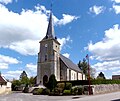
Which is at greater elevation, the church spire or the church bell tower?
the church spire

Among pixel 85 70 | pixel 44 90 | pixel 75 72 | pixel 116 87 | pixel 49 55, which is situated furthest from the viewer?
pixel 85 70

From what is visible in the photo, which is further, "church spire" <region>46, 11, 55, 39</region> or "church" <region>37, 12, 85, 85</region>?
"church spire" <region>46, 11, 55, 39</region>

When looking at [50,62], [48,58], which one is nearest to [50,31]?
[48,58]

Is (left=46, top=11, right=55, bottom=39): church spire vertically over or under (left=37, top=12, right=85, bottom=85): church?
over

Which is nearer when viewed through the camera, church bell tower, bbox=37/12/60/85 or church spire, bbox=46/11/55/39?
church bell tower, bbox=37/12/60/85

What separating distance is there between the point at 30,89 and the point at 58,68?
12.7 metres

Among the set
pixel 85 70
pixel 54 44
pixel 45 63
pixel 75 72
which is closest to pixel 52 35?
pixel 54 44

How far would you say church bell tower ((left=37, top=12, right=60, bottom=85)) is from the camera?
A: 54.7 metres

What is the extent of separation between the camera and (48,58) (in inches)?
2181

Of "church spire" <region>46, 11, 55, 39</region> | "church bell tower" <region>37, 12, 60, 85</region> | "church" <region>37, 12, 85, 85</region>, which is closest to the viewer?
→ "church bell tower" <region>37, 12, 60, 85</region>

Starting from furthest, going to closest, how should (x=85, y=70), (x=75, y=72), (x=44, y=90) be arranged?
(x=85, y=70) → (x=75, y=72) → (x=44, y=90)

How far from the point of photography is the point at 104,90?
3581 centimetres

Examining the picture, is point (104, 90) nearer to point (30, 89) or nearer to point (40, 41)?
point (30, 89)

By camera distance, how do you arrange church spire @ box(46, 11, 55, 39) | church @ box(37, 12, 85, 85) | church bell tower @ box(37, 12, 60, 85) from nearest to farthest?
church bell tower @ box(37, 12, 60, 85)
church @ box(37, 12, 85, 85)
church spire @ box(46, 11, 55, 39)
